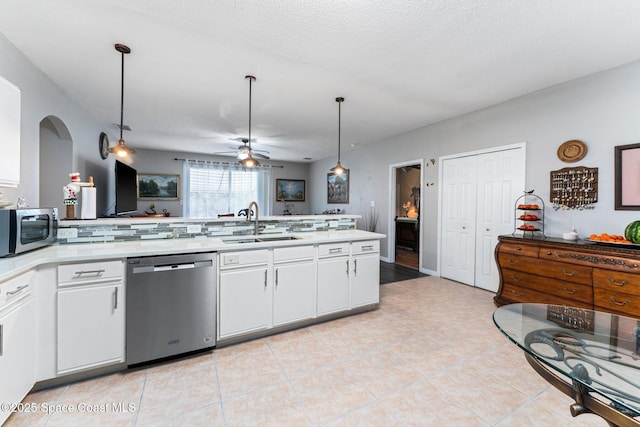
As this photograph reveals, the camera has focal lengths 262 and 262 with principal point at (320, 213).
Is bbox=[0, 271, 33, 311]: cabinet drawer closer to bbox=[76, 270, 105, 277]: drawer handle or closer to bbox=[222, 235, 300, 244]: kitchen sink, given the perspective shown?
bbox=[76, 270, 105, 277]: drawer handle

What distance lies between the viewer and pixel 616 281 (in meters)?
2.23

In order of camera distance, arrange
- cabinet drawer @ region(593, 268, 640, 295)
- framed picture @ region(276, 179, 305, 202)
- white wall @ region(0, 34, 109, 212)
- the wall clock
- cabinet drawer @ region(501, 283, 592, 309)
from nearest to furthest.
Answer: cabinet drawer @ region(593, 268, 640, 295) < white wall @ region(0, 34, 109, 212) < cabinet drawer @ region(501, 283, 592, 309) < the wall clock < framed picture @ region(276, 179, 305, 202)

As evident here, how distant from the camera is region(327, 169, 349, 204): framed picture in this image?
693 centimetres

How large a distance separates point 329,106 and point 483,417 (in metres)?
3.59

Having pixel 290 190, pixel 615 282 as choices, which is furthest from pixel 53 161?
pixel 615 282

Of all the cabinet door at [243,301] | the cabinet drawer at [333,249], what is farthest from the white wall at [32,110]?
the cabinet drawer at [333,249]

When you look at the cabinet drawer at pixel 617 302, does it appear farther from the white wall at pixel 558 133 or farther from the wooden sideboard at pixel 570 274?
the white wall at pixel 558 133

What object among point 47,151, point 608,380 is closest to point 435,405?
point 608,380

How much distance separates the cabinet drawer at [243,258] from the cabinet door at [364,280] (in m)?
1.02

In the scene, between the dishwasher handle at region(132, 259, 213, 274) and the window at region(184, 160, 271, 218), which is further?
the window at region(184, 160, 271, 218)

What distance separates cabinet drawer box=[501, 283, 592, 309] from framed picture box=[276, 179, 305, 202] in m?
6.35

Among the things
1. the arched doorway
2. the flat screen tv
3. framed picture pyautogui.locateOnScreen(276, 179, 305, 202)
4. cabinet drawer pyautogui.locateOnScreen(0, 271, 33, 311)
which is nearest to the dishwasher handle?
cabinet drawer pyautogui.locateOnScreen(0, 271, 33, 311)

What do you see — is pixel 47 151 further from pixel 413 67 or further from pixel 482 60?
pixel 482 60

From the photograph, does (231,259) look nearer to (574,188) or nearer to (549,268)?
(549,268)
